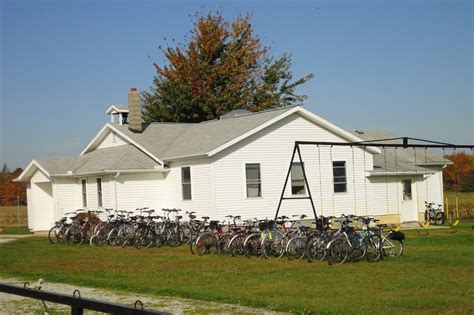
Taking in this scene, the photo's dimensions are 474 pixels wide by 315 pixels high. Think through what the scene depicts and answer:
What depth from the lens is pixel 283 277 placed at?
1559 cm

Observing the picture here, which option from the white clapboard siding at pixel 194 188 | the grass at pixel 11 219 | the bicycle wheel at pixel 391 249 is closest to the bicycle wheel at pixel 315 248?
the bicycle wheel at pixel 391 249

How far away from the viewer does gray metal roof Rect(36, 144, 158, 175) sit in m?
30.8

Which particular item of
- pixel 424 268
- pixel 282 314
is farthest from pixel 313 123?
pixel 282 314

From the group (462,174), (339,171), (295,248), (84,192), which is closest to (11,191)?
(84,192)

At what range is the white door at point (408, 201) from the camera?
3484cm

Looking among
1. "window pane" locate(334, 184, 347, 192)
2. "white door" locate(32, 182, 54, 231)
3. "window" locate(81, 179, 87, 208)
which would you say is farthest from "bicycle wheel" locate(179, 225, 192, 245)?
"white door" locate(32, 182, 54, 231)

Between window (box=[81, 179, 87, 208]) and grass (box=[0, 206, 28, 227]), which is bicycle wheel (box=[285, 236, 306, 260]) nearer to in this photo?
window (box=[81, 179, 87, 208])

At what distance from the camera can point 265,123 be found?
29516 mm

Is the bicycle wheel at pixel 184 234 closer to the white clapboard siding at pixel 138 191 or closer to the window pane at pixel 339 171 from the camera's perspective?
the white clapboard siding at pixel 138 191

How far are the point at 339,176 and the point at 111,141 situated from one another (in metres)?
11.2

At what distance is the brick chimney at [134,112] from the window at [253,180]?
764 centimetres

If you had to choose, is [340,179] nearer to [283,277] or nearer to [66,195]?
[66,195]

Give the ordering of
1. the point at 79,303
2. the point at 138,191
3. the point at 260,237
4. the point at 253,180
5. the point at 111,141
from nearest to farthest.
Result: the point at 79,303 < the point at 260,237 < the point at 253,180 < the point at 138,191 < the point at 111,141

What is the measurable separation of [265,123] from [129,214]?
642cm
